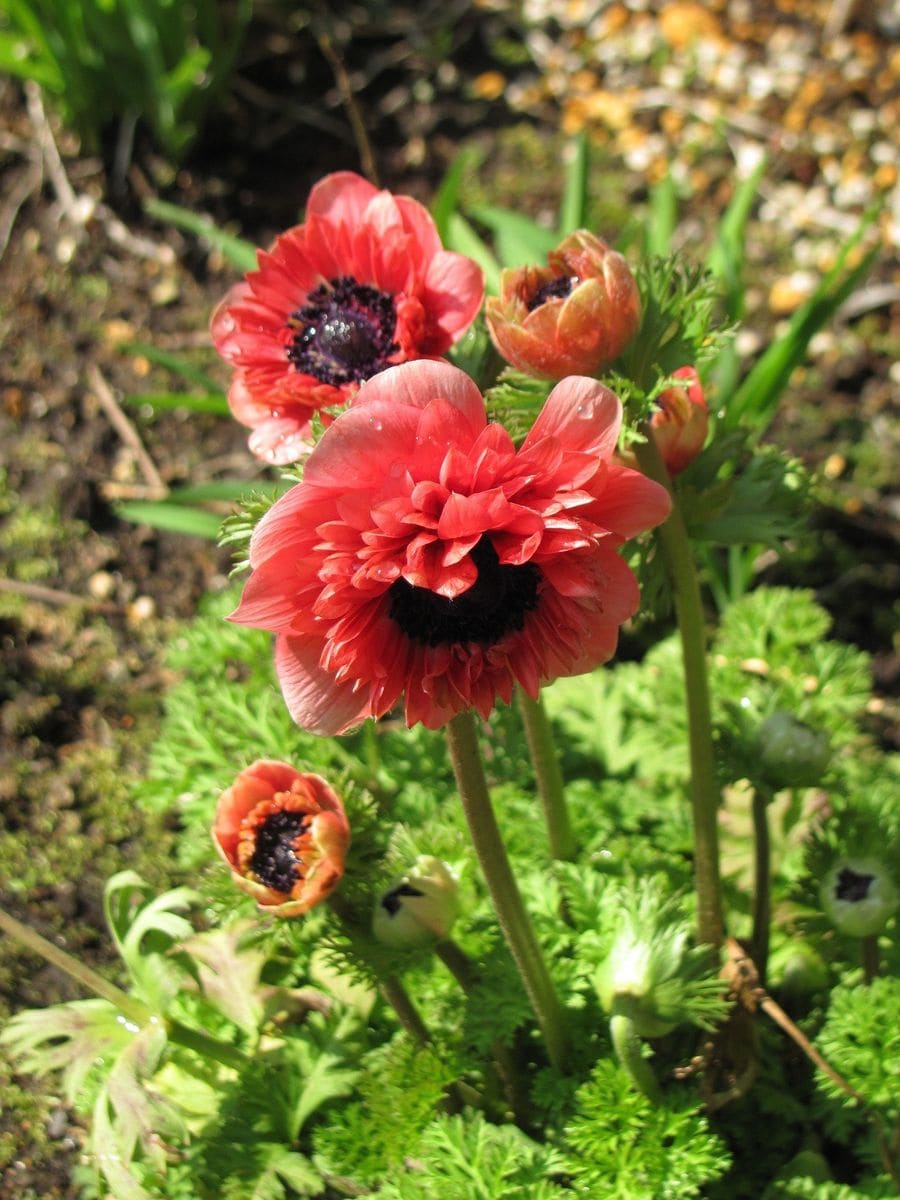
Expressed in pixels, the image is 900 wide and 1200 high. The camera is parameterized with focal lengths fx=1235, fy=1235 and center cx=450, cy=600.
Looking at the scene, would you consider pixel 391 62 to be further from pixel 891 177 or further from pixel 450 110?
pixel 891 177

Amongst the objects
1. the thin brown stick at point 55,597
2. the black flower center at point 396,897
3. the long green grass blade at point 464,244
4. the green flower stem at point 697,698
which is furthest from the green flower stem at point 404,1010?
the long green grass blade at point 464,244

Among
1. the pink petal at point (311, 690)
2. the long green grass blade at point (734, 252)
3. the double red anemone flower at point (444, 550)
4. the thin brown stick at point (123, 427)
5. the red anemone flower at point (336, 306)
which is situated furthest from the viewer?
the thin brown stick at point (123, 427)

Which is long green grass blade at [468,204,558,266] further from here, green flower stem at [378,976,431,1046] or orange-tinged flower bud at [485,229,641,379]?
green flower stem at [378,976,431,1046]

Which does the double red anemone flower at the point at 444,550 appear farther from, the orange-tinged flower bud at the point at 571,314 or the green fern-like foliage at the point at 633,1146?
the green fern-like foliage at the point at 633,1146

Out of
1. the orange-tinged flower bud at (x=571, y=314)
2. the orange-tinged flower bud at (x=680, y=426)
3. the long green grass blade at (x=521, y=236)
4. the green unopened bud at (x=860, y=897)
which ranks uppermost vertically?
the long green grass blade at (x=521, y=236)

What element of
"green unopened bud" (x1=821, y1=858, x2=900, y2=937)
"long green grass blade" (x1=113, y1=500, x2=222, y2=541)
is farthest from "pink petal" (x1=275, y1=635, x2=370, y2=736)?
"long green grass blade" (x1=113, y1=500, x2=222, y2=541)

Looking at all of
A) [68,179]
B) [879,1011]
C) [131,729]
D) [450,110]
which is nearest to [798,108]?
[450,110]
